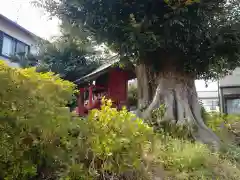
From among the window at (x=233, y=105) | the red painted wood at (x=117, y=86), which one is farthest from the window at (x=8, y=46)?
the window at (x=233, y=105)

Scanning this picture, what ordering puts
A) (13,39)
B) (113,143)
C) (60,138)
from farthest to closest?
(13,39) < (113,143) < (60,138)

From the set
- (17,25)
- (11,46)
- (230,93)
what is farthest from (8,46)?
(230,93)

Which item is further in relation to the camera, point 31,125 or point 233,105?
point 233,105

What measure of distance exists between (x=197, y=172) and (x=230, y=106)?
1469 cm

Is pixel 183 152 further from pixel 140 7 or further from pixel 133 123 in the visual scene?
pixel 140 7

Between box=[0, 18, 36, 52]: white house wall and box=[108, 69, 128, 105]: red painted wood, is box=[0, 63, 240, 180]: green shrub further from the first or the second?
box=[0, 18, 36, 52]: white house wall

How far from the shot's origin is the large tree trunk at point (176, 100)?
7.54m

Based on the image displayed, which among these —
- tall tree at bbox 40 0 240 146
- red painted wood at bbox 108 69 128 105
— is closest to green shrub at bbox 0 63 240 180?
tall tree at bbox 40 0 240 146

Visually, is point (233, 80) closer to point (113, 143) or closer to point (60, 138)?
point (113, 143)

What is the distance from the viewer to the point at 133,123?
389cm

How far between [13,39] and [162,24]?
41.2 feet

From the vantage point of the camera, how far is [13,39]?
16.7 metres

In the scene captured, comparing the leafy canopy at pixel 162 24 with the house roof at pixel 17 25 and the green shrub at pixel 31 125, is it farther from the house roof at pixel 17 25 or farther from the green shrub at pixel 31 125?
the house roof at pixel 17 25

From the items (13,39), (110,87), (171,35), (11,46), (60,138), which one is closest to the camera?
(60,138)
